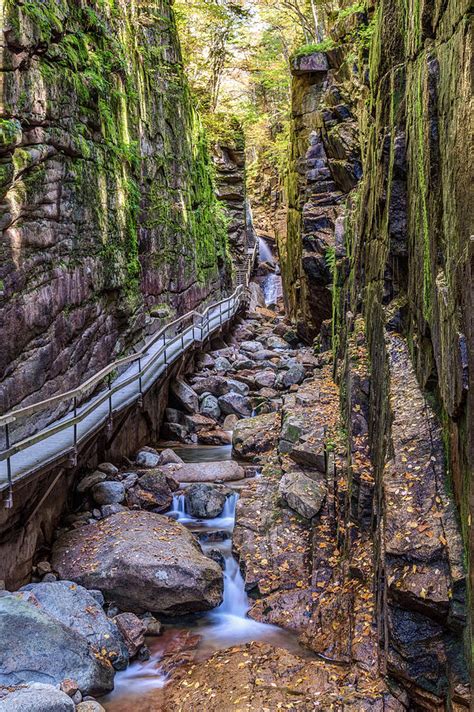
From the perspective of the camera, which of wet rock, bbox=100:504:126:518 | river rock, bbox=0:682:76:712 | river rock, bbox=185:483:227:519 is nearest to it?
river rock, bbox=0:682:76:712

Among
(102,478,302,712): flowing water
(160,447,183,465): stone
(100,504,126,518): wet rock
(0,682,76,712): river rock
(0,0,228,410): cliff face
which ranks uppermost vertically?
(0,0,228,410): cliff face

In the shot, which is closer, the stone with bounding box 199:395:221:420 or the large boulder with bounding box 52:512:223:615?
the large boulder with bounding box 52:512:223:615

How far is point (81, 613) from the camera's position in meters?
6.73

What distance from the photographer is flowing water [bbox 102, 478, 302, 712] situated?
6145mm

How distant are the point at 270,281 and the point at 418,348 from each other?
32047mm

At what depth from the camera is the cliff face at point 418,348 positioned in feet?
14.0

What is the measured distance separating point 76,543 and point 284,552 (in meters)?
3.20

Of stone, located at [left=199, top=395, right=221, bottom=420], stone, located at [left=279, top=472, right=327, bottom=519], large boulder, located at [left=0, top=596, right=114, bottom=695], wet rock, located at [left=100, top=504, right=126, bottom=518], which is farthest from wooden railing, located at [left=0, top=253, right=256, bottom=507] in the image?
stone, located at [left=279, top=472, right=327, bottom=519]

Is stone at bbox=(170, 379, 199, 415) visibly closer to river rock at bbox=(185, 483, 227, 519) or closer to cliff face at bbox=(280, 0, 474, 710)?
river rock at bbox=(185, 483, 227, 519)

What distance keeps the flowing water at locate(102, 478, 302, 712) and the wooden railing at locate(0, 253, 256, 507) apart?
8.49 ft

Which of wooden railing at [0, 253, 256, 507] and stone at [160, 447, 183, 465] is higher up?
wooden railing at [0, 253, 256, 507]

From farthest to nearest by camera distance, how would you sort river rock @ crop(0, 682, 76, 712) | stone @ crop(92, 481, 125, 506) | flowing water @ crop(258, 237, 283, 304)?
flowing water @ crop(258, 237, 283, 304) → stone @ crop(92, 481, 125, 506) → river rock @ crop(0, 682, 76, 712)

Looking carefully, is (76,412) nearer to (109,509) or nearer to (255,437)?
(109,509)

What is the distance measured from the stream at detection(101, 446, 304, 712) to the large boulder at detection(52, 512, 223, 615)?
0.22 m
